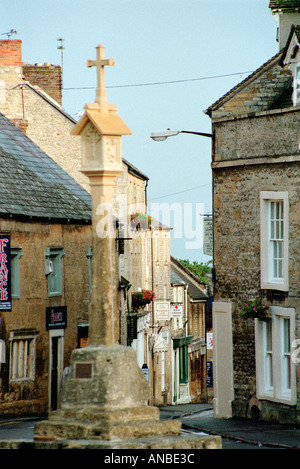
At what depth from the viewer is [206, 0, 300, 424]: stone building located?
23.4 m

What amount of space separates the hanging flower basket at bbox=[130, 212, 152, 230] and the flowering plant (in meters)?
17.4

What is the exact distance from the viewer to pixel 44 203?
31219 mm

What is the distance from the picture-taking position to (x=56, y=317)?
30672 mm

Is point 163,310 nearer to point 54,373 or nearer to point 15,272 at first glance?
point 54,373

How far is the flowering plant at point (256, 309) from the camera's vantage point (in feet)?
78.7

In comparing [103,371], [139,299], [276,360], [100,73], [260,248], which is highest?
[100,73]

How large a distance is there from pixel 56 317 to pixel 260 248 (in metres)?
8.57

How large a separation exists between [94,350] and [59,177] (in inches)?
799

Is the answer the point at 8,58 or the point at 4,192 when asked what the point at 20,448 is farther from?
the point at 8,58

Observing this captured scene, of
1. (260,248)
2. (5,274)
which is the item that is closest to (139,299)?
(5,274)

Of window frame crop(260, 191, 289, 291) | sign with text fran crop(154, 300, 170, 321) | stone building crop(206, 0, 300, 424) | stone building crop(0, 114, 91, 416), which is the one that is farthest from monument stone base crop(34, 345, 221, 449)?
sign with text fran crop(154, 300, 170, 321)

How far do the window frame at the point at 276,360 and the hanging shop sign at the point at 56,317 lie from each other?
7.87 metres

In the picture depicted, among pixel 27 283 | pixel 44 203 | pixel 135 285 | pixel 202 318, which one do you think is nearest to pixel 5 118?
pixel 44 203

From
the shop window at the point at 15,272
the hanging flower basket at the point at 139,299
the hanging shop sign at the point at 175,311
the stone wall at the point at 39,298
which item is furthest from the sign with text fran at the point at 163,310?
the shop window at the point at 15,272
